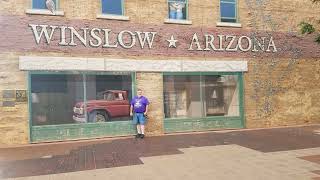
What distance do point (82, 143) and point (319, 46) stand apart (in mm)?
12181

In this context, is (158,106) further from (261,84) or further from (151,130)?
(261,84)

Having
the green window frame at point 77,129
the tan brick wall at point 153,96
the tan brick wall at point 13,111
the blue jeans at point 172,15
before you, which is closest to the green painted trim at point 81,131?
the green window frame at point 77,129

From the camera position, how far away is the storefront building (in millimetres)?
13141

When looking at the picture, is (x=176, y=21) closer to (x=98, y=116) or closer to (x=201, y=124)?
(x=201, y=124)

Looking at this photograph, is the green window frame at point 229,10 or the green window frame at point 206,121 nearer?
the green window frame at point 206,121

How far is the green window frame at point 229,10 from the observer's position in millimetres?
16172

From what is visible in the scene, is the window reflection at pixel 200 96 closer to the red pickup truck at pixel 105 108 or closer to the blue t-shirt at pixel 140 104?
the blue t-shirt at pixel 140 104

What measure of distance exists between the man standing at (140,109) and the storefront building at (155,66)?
0.58 m

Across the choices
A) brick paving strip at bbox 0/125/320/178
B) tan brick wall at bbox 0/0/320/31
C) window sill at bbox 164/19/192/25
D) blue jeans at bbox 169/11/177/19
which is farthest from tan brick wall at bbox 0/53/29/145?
blue jeans at bbox 169/11/177/19

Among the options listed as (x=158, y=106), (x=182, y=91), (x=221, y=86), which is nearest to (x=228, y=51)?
(x=221, y=86)

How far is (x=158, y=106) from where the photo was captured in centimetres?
1492

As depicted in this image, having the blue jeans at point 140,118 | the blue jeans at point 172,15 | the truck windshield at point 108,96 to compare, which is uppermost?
the blue jeans at point 172,15

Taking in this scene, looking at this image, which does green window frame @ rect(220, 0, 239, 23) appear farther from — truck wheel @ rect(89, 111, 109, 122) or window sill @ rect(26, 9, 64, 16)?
window sill @ rect(26, 9, 64, 16)

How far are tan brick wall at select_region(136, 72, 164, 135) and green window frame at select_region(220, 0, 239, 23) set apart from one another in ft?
13.2
